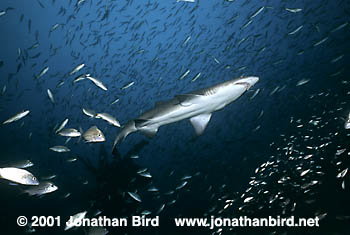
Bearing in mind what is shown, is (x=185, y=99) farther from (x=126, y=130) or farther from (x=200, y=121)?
(x=126, y=130)

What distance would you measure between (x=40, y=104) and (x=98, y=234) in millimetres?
33949

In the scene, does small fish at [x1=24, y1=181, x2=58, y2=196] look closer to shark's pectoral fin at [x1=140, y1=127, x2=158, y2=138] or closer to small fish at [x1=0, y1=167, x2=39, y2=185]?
small fish at [x1=0, y1=167, x2=39, y2=185]

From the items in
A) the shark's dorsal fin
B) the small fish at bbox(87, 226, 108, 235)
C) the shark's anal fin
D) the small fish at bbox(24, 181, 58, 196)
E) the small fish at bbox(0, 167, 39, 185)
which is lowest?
the small fish at bbox(87, 226, 108, 235)

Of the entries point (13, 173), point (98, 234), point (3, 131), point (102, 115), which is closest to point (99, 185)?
point (98, 234)

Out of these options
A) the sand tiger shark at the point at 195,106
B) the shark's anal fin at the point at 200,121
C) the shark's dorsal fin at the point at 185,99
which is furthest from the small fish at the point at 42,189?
the shark's dorsal fin at the point at 185,99

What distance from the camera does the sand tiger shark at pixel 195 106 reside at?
2.95 metres

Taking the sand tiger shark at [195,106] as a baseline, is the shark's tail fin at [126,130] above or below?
below

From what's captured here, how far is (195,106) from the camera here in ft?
10.8

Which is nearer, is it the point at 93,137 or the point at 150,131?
the point at 150,131

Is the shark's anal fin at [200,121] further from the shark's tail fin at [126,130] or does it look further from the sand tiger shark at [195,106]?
the shark's tail fin at [126,130]

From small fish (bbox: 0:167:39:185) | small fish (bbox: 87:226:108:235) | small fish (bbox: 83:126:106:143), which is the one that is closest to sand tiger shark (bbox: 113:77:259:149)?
small fish (bbox: 83:126:106:143)

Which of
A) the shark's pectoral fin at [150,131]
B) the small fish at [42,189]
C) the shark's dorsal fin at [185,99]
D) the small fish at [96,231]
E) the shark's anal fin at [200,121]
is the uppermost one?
the shark's dorsal fin at [185,99]

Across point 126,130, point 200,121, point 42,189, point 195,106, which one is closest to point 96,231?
point 42,189

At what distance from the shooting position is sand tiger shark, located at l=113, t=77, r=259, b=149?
2949 millimetres
